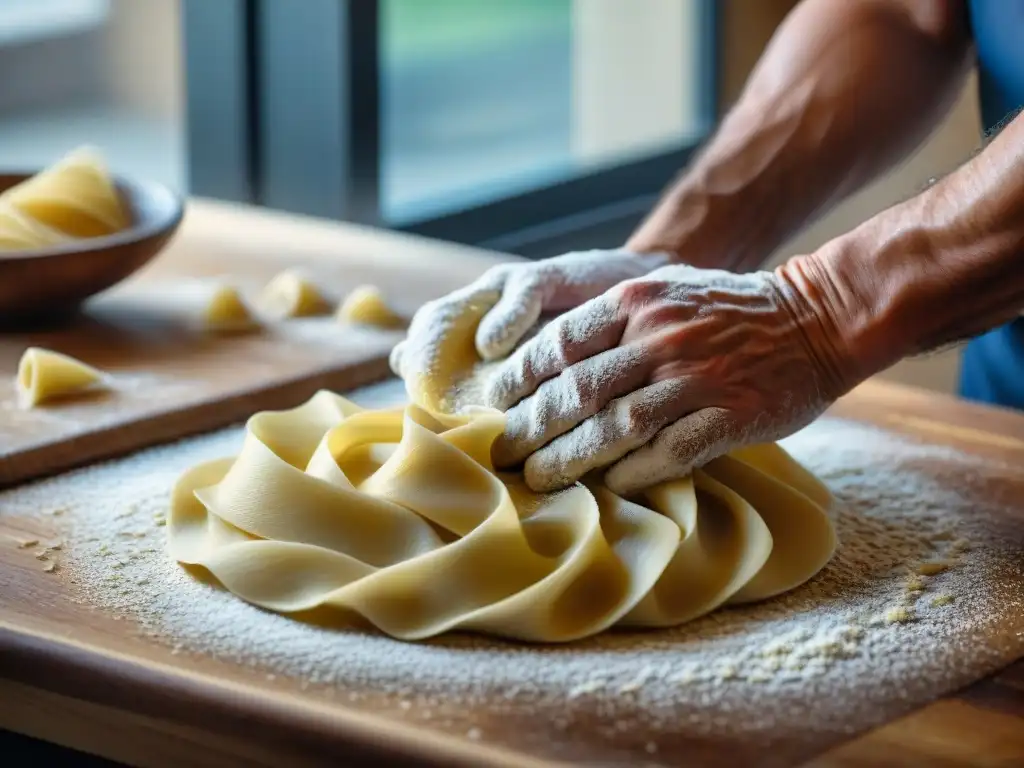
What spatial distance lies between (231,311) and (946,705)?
118cm

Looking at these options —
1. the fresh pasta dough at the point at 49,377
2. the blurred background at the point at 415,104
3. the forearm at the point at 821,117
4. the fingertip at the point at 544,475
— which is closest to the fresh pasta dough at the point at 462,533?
the fingertip at the point at 544,475

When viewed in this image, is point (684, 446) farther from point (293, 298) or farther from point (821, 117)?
point (293, 298)

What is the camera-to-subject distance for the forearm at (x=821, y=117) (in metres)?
1.88

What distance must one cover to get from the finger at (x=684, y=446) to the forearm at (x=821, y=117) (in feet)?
1.86

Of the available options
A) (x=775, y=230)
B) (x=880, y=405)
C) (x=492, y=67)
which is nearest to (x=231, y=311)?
(x=775, y=230)

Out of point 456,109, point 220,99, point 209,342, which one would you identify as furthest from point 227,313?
point 456,109

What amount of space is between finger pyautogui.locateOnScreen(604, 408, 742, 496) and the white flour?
15cm

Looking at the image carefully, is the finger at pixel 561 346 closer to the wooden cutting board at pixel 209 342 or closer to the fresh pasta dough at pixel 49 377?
the wooden cutting board at pixel 209 342

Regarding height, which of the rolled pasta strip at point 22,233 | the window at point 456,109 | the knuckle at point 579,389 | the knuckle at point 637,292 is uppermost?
the knuckle at point 637,292

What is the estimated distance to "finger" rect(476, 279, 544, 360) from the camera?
57.9 inches

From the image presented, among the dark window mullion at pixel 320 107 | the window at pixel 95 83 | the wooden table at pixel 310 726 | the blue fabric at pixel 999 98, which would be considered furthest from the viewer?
the window at pixel 95 83

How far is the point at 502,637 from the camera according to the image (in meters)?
1.19

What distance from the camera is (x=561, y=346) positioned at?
1.36 meters

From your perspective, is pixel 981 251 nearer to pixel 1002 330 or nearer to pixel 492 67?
pixel 1002 330
